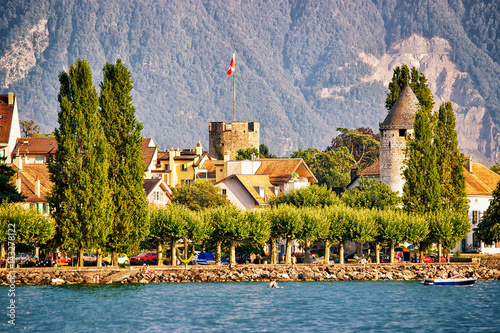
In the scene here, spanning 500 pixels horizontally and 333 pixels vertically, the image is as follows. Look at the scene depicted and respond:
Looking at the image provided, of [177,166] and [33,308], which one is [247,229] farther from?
[177,166]

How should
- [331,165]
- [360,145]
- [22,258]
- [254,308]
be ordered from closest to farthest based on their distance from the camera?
[254,308], [22,258], [331,165], [360,145]

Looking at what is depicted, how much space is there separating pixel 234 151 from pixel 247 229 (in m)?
83.6

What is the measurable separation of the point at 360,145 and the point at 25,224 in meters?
113

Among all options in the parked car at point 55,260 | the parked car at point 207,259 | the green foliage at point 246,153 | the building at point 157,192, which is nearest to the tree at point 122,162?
the parked car at point 55,260

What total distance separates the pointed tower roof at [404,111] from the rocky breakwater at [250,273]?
18.9 metres

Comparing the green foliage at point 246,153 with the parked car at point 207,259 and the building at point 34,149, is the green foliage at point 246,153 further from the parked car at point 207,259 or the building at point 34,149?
the parked car at point 207,259

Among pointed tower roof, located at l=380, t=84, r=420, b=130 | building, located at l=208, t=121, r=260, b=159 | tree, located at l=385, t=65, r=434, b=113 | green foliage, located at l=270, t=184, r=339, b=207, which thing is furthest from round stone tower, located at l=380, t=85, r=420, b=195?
building, located at l=208, t=121, r=260, b=159

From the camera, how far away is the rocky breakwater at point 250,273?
63469 millimetres

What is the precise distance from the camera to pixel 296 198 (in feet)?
288

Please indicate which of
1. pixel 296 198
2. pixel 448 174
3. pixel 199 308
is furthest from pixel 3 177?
pixel 448 174

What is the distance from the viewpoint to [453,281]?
69.9 m

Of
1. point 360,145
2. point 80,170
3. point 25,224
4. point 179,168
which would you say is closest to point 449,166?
point 80,170

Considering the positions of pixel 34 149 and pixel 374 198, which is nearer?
A: pixel 374 198

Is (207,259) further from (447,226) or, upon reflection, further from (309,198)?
(447,226)
